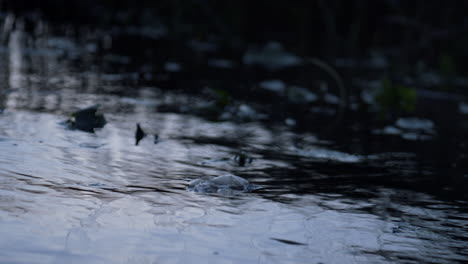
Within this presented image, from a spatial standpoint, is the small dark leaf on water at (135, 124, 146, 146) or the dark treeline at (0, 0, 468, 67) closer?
the small dark leaf on water at (135, 124, 146, 146)

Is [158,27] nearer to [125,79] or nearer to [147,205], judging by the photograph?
[125,79]

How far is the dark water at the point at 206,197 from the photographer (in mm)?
1563

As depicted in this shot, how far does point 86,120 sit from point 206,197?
1222mm

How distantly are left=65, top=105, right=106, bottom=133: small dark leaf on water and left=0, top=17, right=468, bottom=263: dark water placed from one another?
0.22 feet

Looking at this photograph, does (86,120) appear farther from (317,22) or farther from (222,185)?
(317,22)

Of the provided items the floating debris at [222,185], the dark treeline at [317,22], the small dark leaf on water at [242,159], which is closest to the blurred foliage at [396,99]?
the small dark leaf on water at [242,159]

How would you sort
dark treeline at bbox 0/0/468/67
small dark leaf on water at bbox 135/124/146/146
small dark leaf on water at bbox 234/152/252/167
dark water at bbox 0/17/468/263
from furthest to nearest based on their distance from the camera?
1. dark treeline at bbox 0/0/468/67
2. small dark leaf on water at bbox 135/124/146/146
3. small dark leaf on water at bbox 234/152/252/167
4. dark water at bbox 0/17/468/263

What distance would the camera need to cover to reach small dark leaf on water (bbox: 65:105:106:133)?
300cm

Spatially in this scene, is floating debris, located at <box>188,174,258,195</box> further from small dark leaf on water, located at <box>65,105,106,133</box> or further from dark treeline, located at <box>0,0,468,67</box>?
dark treeline, located at <box>0,0,468,67</box>

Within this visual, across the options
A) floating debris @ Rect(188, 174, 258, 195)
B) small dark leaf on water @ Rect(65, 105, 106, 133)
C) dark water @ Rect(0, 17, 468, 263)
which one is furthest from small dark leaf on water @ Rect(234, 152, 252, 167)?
small dark leaf on water @ Rect(65, 105, 106, 133)

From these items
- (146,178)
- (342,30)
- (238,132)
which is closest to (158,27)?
(342,30)

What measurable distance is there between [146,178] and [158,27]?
35.9 ft

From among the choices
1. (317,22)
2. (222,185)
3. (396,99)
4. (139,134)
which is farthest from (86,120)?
(317,22)

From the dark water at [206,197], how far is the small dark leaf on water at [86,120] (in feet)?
0.22
